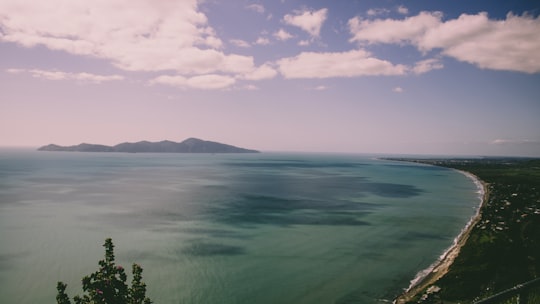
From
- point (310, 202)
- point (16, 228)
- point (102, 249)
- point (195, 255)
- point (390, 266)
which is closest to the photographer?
point (390, 266)

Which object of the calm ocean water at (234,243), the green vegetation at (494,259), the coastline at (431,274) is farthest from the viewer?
the calm ocean water at (234,243)

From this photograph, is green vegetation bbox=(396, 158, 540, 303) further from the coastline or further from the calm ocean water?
the calm ocean water

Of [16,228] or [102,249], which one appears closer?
[102,249]

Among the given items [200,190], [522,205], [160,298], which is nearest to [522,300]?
[160,298]

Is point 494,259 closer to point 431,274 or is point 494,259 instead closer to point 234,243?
point 431,274

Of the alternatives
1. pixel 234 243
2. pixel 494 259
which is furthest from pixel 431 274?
pixel 234 243

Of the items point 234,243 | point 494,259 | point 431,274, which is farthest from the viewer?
point 234,243

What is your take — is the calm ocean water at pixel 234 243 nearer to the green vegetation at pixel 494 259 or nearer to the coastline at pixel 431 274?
the coastline at pixel 431 274

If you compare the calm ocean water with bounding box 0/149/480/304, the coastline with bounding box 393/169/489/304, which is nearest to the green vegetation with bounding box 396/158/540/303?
the coastline with bounding box 393/169/489/304

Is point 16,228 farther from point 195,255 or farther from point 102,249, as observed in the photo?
point 195,255

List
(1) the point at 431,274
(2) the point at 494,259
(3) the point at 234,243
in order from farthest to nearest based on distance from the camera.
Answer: (3) the point at 234,243, (2) the point at 494,259, (1) the point at 431,274

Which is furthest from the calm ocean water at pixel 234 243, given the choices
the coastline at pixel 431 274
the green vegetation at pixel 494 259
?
the green vegetation at pixel 494 259
